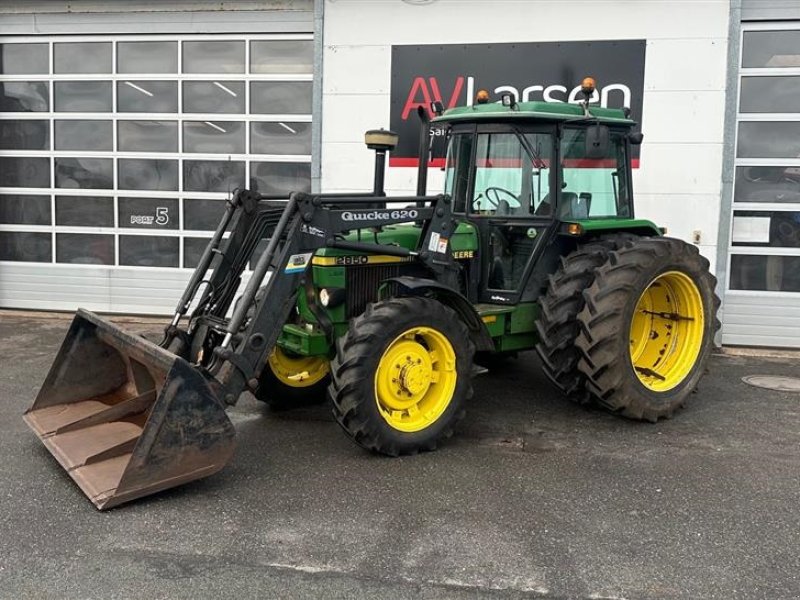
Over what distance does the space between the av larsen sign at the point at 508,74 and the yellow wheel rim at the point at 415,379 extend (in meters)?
4.24

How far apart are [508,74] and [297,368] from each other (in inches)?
175

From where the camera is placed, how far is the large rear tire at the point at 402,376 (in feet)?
15.4

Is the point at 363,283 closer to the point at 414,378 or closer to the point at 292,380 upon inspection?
the point at 414,378

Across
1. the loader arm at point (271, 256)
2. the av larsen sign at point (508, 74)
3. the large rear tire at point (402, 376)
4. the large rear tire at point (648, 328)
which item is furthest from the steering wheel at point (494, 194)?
the av larsen sign at point (508, 74)

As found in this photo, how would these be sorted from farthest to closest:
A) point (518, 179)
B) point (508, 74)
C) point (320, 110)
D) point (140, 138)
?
point (140, 138) < point (320, 110) < point (508, 74) < point (518, 179)

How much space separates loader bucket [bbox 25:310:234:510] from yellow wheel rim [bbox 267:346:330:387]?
1041 mm

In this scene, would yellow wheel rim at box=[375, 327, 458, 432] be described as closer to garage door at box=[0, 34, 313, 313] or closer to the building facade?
the building facade

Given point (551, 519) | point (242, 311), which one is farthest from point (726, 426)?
point (242, 311)

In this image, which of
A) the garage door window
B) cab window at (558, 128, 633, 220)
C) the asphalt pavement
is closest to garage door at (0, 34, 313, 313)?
the garage door window

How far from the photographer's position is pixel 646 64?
8.32 meters

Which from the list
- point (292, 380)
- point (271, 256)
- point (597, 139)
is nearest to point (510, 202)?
point (597, 139)

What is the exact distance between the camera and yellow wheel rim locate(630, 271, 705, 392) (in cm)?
601

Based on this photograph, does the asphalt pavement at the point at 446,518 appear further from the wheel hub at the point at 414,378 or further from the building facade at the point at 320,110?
the building facade at the point at 320,110

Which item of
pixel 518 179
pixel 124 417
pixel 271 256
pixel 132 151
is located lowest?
pixel 124 417
